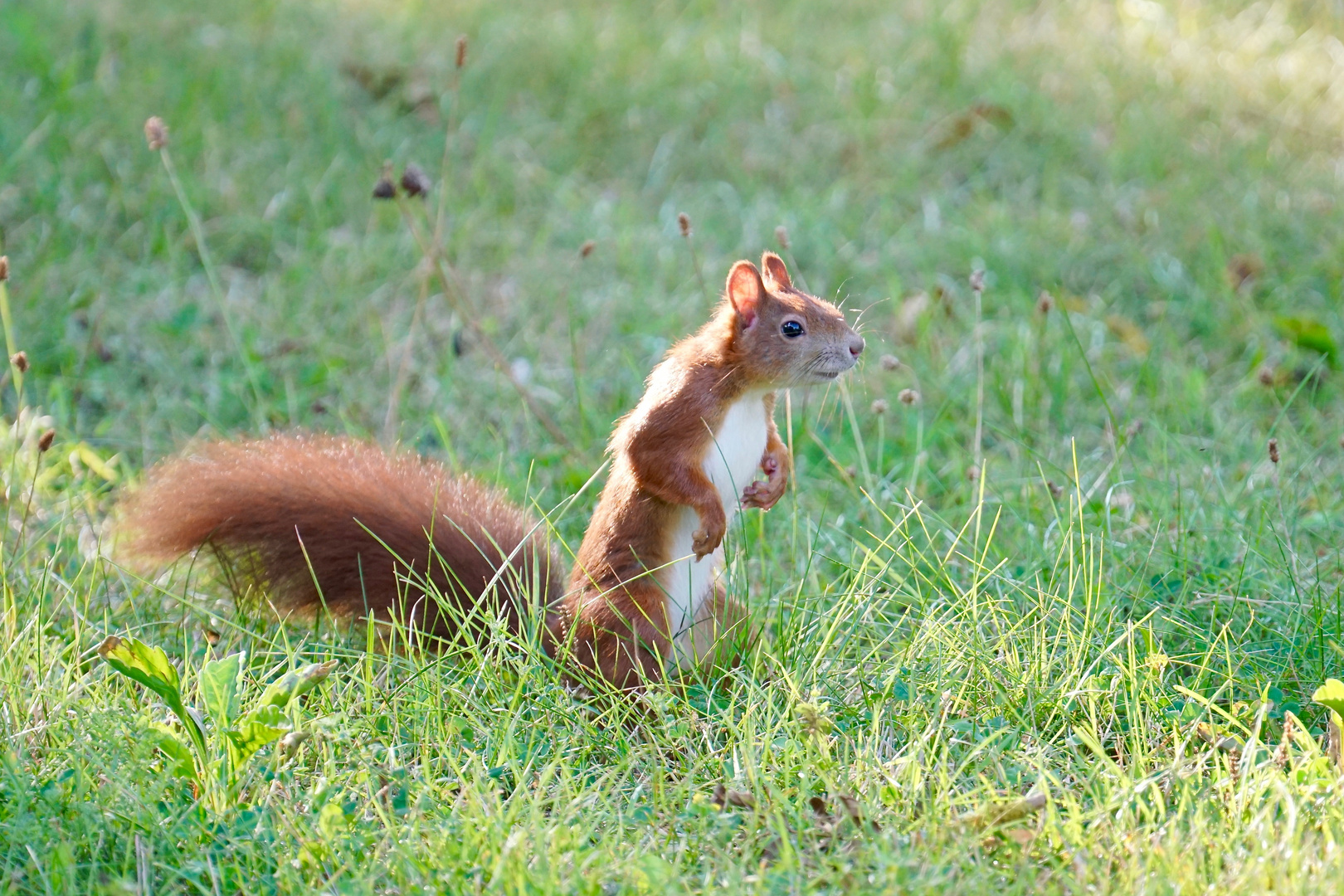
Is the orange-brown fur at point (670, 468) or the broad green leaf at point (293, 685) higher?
the orange-brown fur at point (670, 468)

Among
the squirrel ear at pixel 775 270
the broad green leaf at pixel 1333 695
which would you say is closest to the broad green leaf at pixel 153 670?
the squirrel ear at pixel 775 270

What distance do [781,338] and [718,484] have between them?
253 mm

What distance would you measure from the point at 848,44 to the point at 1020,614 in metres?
3.78

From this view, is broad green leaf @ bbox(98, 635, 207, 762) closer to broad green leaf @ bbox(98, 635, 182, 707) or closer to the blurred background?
broad green leaf @ bbox(98, 635, 182, 707)

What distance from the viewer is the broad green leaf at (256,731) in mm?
1871

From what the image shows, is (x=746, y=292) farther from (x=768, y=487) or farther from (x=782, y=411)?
(x=782, y=411)

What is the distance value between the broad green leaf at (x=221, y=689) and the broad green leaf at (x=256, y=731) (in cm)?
4

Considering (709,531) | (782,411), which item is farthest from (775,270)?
(782,411)

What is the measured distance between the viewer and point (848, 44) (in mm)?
5559

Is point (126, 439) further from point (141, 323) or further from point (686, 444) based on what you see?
point (686, 444)

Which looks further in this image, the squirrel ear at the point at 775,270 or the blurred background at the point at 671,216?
the blurred background at the point at 671,216

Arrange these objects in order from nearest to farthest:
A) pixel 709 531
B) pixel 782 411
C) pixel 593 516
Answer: pixel 709 531
pixel 593 516
pixel 782 411

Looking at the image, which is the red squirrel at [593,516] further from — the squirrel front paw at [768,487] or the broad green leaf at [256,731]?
the broad green leaf at [256,731]

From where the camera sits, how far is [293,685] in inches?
76.2
